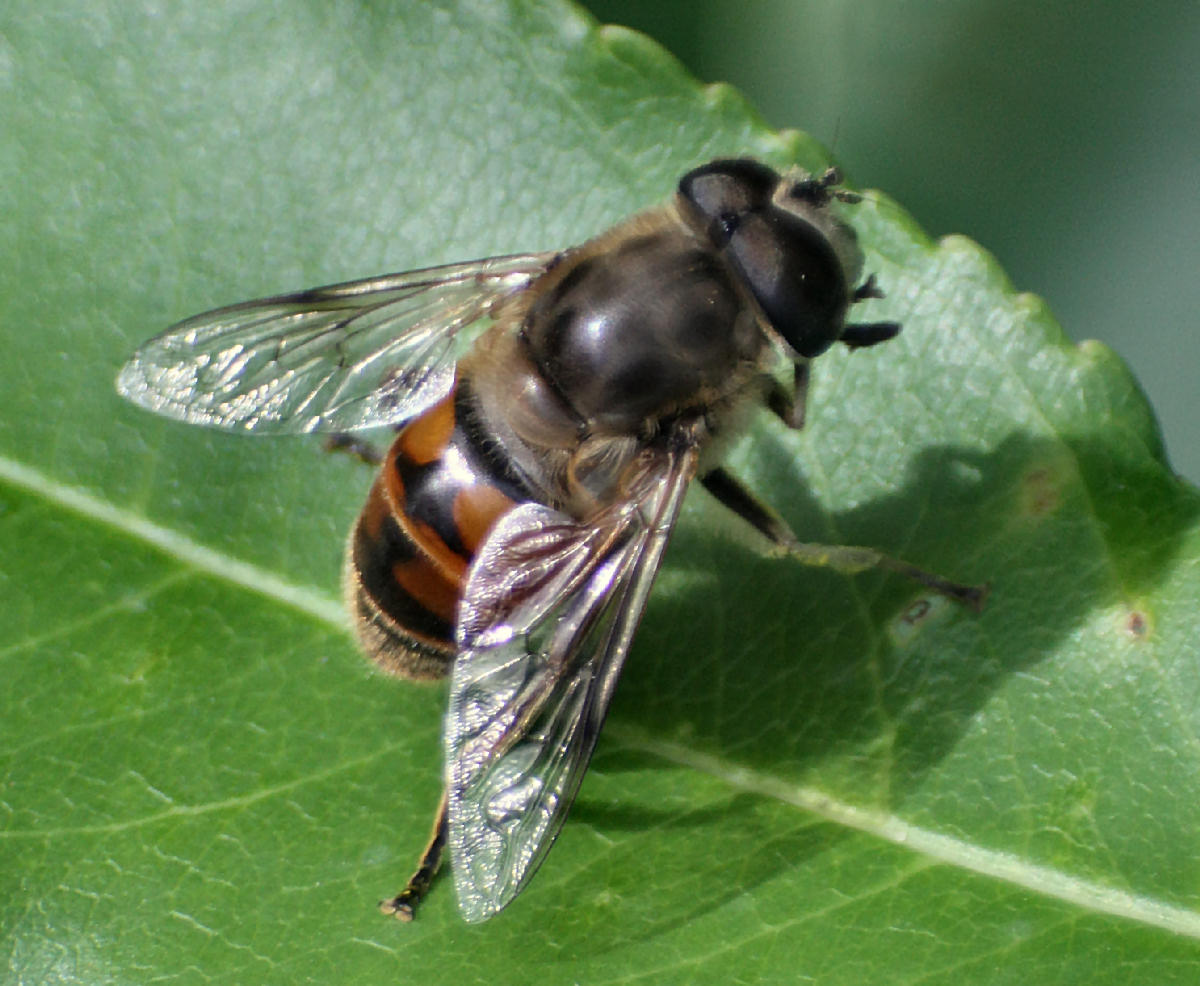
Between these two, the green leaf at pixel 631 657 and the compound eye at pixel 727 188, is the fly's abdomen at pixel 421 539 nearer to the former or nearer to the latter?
the green leaf at pixel 631 657

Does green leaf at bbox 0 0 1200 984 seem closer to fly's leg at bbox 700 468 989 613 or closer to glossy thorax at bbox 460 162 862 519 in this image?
fly's leg at bbox 700 468 989 613

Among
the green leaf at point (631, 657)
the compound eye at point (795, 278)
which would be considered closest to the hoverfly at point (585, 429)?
the compound eye at point (795, 278)

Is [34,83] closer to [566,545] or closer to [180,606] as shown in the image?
[180,606]

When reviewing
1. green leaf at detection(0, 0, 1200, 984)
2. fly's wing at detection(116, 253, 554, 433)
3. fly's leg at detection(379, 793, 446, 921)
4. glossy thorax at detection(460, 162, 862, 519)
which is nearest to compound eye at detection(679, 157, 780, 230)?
glossy thorax at detection(460, 162, 862, 519)

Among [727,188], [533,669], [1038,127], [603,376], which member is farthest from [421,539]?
[1038,127]

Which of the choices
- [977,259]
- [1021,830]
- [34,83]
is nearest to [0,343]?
[34,83]
